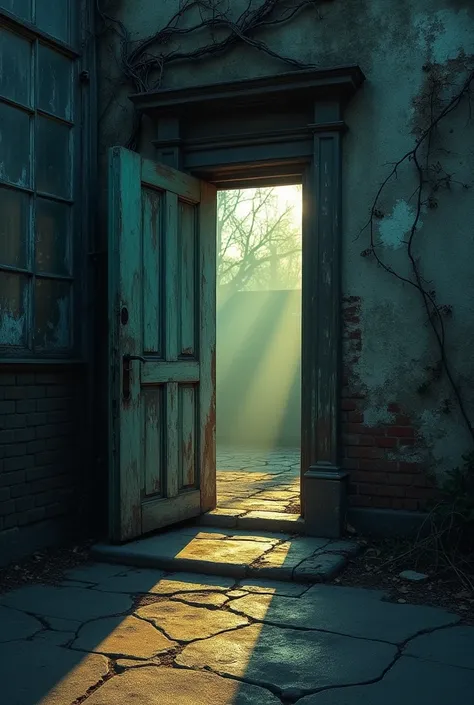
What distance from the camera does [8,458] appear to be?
4367 mm

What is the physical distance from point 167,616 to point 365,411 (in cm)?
195

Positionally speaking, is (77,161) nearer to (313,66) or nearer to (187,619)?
(313,66)

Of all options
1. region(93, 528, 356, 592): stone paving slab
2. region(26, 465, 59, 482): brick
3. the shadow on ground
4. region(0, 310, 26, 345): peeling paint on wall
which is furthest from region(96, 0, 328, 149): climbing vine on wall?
the shadow on ground

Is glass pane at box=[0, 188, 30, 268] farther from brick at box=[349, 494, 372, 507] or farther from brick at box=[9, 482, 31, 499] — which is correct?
brick at box=[349, 494, 372, 507]

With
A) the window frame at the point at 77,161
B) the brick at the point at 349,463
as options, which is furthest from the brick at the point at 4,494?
the brick at the point at 349,463

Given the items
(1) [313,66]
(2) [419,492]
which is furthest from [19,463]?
(1) [313,66]

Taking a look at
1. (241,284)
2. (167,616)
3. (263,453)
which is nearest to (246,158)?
(167,616)

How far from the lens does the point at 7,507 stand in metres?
4.34

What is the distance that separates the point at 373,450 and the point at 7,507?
7.37 ft

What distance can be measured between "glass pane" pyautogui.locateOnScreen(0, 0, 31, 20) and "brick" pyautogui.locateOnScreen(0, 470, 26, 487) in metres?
2.76

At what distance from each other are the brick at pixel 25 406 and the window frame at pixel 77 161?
28cm

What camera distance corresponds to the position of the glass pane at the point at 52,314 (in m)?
4.76

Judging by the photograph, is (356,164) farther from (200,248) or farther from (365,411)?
(365,411)

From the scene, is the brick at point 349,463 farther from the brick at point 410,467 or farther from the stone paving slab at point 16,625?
the stone paving slab at point 16,625
